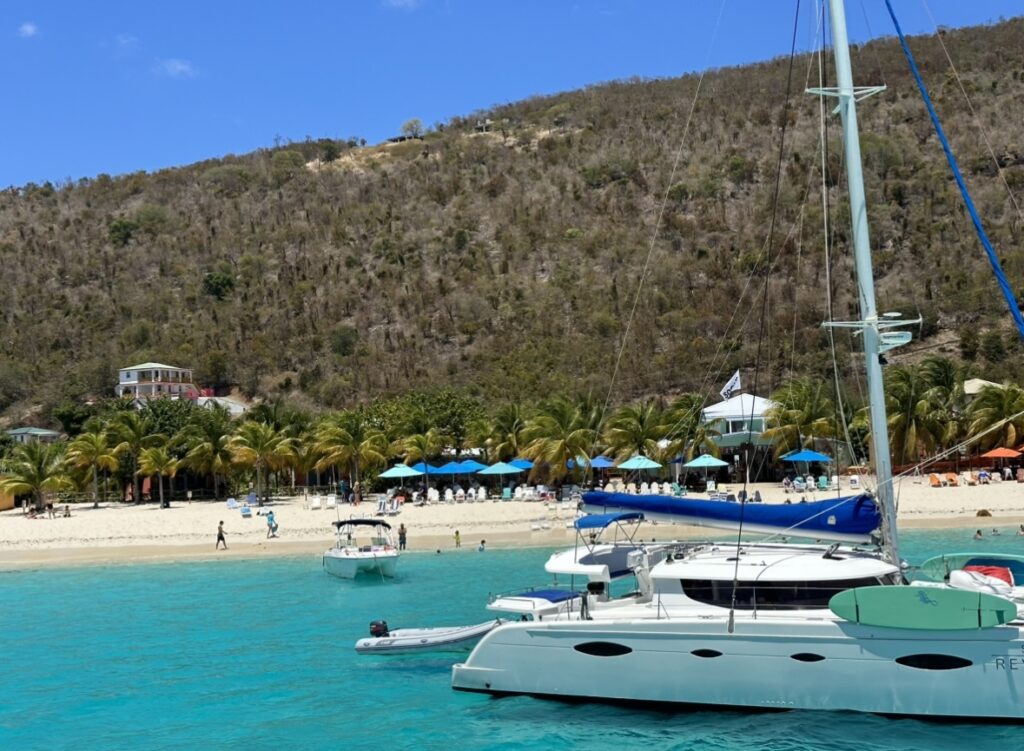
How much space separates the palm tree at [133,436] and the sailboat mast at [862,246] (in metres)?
46.7

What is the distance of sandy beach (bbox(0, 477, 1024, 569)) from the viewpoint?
137 ft

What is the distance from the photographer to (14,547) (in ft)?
150

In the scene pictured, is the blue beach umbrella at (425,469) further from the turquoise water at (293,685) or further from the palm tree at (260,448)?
the turquoise water at (293,685)

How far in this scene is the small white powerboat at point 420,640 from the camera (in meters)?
20.2

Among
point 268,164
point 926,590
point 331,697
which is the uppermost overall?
point 268,164

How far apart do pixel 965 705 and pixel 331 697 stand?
409 inches

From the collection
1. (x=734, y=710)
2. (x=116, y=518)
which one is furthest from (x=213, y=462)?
(x=734, y=710)

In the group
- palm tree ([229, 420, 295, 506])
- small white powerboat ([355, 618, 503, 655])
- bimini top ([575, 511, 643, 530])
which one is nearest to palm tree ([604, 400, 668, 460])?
palm tree ([229, 420, 295, 506])

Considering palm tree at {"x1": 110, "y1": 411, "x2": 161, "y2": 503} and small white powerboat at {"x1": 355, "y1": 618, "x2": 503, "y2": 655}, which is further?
palm tree at {"x1": 110, "y1": 411, "x2": 161, "y2": 503}

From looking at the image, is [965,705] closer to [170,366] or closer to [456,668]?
[456,668]

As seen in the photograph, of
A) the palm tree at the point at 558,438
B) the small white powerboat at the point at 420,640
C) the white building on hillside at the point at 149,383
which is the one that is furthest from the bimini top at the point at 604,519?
the white building on hillside at the point at 149,383

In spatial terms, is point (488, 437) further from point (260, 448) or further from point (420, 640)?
point (420, 640)

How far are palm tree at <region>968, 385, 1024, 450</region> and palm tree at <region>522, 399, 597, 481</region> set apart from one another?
679 inches

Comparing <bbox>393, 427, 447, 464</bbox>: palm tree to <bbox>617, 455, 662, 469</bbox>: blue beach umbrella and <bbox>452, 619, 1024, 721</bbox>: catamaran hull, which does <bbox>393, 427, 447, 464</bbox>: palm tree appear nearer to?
<bbox>617, 455, 662, 469</bbox>: blue beach umbrella
